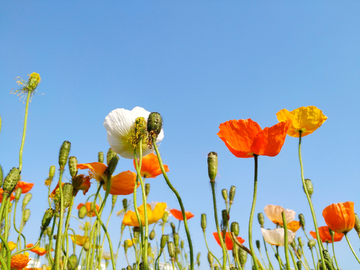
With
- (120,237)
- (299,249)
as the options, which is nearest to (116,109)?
Answer: (120,237)

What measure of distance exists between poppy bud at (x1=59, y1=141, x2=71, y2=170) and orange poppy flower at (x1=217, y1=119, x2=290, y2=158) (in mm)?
682

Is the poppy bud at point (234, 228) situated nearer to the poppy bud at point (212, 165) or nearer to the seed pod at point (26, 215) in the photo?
the poppy bud at point (212, 165)

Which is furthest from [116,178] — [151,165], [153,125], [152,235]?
[152,235]

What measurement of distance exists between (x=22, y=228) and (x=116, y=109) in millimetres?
1707

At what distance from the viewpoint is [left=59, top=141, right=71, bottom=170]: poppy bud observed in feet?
4.01

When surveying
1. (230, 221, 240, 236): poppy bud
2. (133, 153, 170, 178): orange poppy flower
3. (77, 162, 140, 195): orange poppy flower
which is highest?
(133, 153, 170, 178): orange poppy flower

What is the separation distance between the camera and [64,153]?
1.24 m

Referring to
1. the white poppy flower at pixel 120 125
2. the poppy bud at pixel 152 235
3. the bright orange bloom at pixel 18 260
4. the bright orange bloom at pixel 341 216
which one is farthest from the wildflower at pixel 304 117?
the bright orange bloom at pixel 18 260

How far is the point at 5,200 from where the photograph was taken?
41.0 inches

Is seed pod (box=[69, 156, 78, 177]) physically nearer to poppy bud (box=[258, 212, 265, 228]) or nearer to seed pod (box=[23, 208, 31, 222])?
seed pod (box=[23, 208, 31, 222])

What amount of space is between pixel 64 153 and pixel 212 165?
0.66 metres

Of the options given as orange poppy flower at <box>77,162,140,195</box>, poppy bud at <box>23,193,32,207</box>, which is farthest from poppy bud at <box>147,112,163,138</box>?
poppy bud at <box>23,193,32,207</box>

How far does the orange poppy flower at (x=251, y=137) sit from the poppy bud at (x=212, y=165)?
12cm

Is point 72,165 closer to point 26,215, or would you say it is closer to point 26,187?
point 26,215
